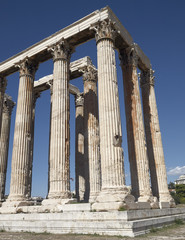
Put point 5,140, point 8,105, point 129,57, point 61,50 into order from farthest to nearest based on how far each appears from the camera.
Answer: point 8,105 → point 5,140 → point 129,57 → point 61,50

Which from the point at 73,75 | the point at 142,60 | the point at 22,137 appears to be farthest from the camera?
the point at 73,75

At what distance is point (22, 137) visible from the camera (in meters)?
23.3

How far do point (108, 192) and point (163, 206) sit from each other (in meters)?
7.76

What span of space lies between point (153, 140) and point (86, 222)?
14.3 m

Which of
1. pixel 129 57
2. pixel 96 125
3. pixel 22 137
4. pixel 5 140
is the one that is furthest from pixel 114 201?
pixel 5 140

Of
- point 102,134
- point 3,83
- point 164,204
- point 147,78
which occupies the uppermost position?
point 3,83

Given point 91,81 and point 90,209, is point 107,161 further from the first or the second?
point 91,81

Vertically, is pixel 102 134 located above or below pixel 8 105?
below

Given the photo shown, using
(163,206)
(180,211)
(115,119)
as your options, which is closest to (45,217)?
(115,119)

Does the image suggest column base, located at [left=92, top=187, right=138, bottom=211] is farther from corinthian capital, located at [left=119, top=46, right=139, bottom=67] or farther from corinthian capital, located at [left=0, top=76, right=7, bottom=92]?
corinthian capital, located at [left=0, top=76, right=7, bottom=92]

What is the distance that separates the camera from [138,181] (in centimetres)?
2131

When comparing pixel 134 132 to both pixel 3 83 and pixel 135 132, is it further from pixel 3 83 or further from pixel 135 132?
pixel 3 83

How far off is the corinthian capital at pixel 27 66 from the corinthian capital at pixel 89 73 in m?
5.31

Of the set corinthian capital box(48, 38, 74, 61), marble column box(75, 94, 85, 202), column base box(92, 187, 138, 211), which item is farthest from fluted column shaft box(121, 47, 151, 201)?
marble column box(75, 94, 85, 202)
